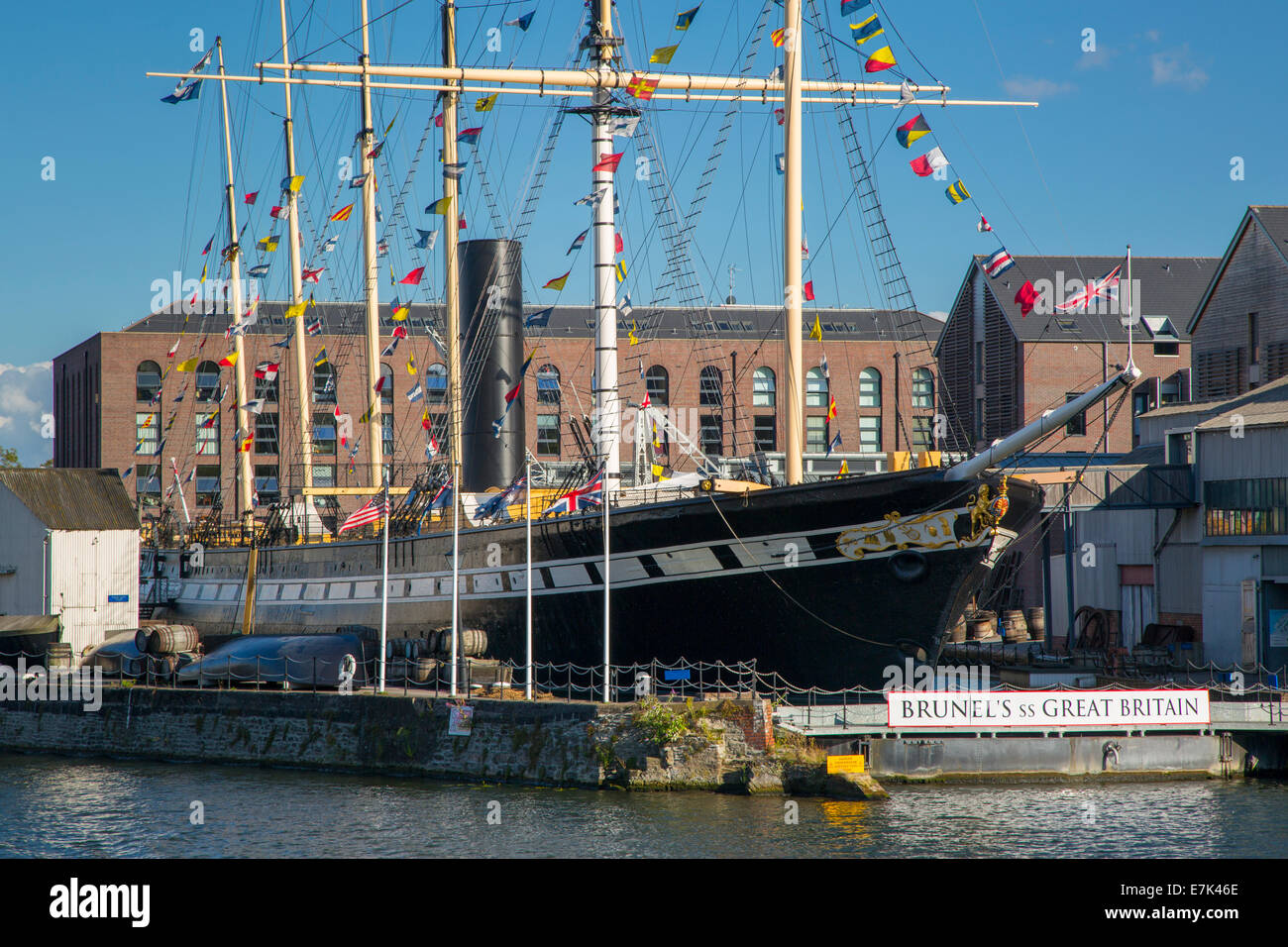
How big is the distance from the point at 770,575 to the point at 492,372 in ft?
54.4

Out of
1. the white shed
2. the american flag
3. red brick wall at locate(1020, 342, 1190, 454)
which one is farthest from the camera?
red brick wall at locate(1020, 342, 1190, 454)

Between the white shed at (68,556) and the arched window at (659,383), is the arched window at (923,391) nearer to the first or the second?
the arched window at (659,383)

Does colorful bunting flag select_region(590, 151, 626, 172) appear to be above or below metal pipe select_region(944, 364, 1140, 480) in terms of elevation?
above

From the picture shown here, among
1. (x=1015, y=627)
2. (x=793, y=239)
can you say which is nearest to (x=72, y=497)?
(x=793, y=239)

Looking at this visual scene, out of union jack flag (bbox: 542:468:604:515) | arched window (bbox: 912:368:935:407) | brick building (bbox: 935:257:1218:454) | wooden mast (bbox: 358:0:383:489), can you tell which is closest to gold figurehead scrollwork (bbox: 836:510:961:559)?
union jack flag (bbox: 542:468:604:515)

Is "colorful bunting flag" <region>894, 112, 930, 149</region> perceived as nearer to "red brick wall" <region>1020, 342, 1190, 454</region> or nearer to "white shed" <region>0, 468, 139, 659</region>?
"white shed" <region>0, 468, 139, 659</region>

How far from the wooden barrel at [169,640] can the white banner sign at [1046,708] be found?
20319 mm

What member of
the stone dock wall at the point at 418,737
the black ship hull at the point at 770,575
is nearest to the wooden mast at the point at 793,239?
the black ship hull at the point at 770,575

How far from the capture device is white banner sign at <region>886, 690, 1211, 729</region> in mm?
26281

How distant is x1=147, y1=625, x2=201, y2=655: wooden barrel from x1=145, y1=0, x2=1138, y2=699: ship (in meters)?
4.20

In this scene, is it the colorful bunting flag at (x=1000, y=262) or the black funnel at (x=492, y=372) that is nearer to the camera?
the colorful bunting flag at (x=1000, y=262)

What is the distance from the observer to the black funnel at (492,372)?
138 feet
